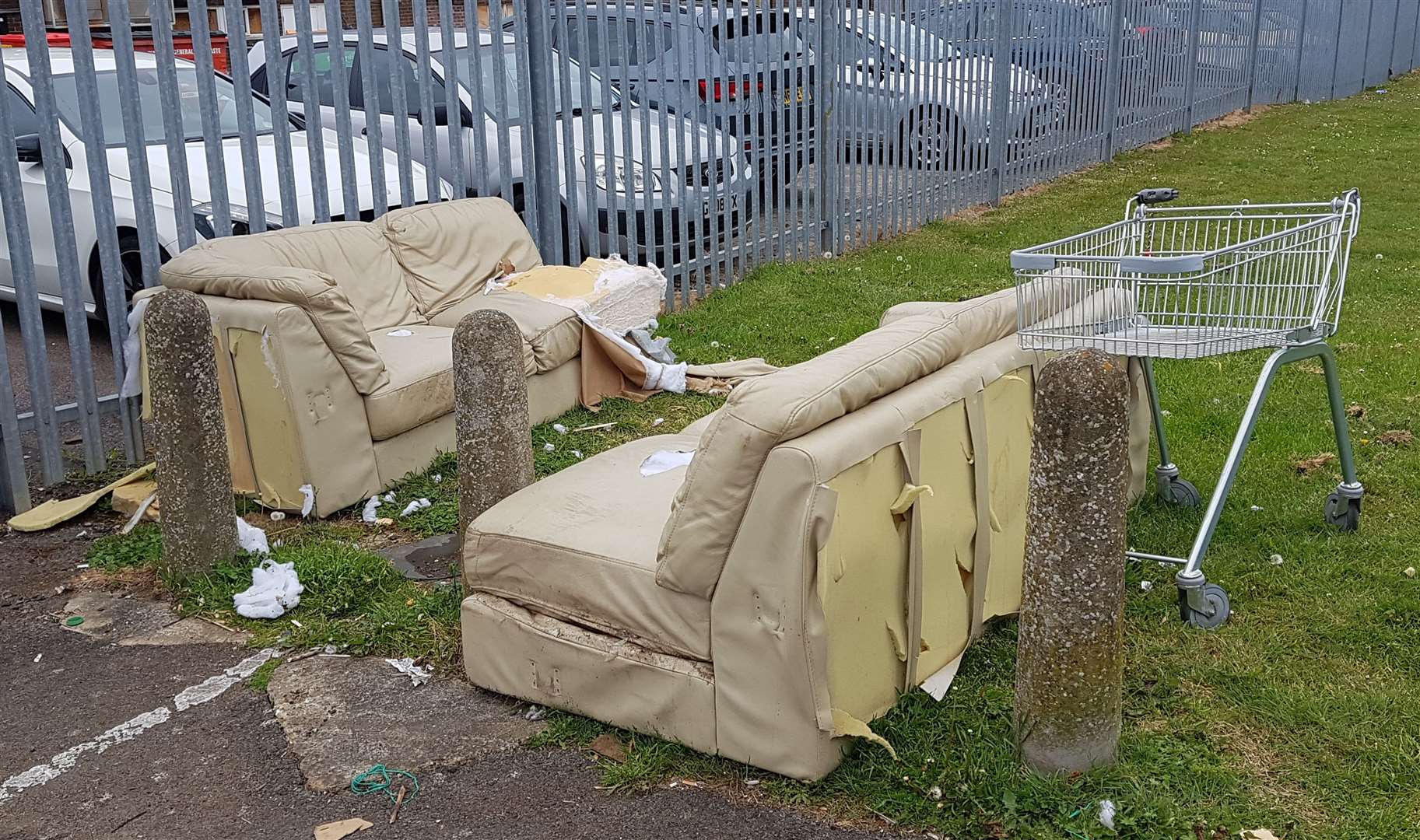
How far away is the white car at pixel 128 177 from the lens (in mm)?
6281

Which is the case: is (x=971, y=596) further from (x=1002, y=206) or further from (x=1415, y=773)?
(x=1002, y=206)

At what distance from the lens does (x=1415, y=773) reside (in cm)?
323

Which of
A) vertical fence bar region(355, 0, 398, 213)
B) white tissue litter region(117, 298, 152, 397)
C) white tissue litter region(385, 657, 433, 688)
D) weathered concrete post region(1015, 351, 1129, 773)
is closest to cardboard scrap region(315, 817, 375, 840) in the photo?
white tissue litter region(385, 657, 433, 688)

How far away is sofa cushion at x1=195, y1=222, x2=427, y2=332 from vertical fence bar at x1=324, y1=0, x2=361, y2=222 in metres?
0.16

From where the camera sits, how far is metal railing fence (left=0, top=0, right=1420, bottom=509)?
564 centimetres

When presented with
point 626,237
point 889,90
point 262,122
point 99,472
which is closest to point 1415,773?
point 99,472

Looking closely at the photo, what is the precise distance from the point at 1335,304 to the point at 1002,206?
843cm

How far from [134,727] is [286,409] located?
1721mm

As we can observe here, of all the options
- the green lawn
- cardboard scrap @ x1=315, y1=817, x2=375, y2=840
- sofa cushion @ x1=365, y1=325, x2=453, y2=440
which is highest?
sofa cushion @ x1=365, y1=325, x2=453, y2=440

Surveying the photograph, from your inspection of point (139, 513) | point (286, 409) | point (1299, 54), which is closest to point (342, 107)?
point (286, 409)

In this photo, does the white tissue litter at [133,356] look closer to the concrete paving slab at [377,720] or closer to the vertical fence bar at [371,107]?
the vertical fence bar at [371,107]

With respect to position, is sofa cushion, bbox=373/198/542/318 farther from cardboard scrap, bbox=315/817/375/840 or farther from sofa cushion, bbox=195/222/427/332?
cardboard scrap, bbox=315/817/375/840

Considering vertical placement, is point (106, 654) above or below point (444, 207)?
below

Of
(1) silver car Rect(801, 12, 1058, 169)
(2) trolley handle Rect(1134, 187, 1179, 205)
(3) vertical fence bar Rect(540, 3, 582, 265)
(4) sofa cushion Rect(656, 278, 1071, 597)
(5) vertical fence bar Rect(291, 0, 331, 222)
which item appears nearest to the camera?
(4) sofa cushion Rect(656, 278, 1071, 597)
